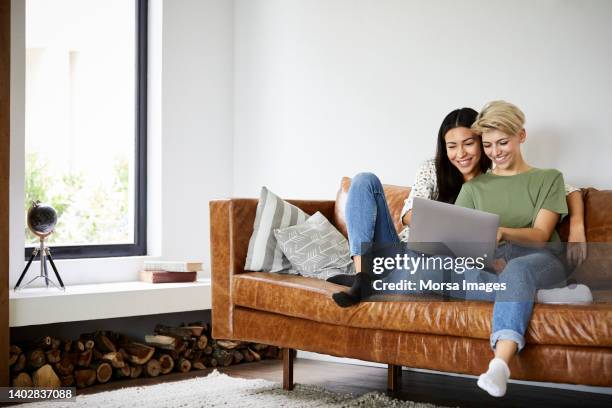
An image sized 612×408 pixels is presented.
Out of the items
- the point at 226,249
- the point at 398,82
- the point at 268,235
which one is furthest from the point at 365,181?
the point at 398,82

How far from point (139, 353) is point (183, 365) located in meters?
0.23

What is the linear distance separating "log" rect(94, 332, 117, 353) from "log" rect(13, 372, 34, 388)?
1.27 ft

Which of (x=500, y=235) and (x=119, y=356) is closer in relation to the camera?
(x=500, y=235)

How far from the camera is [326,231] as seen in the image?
11.0 feet

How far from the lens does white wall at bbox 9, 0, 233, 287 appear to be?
4246mm

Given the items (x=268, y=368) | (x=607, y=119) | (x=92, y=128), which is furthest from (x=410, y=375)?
(x=92, y=128)

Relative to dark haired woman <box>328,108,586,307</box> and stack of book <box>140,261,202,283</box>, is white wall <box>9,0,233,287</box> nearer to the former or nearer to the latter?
stack of book <box>140,261,202,283</box>

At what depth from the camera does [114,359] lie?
351 cm

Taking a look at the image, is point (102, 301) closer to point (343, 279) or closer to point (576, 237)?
point (343, 279)

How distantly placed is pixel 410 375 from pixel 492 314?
1371mm

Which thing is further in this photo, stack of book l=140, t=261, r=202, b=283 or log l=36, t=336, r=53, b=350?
stack of book l=140, t=261, r=202, b=283

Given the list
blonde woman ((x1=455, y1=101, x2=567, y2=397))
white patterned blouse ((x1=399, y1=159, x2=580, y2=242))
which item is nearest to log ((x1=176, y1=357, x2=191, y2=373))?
white patterned blouse ((x1=399, y1=159, x2=580, y2=242))

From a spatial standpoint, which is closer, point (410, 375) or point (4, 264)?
point (4, 264)

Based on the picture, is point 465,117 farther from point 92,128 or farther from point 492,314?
point 92,128
